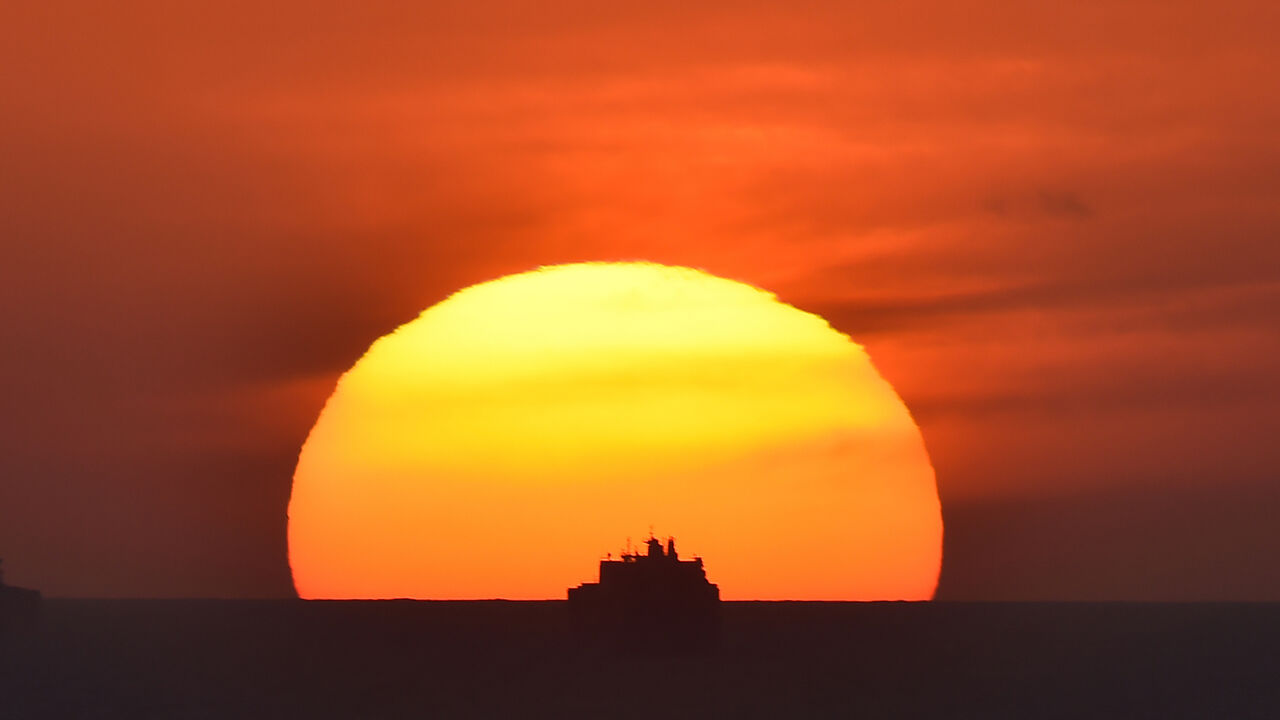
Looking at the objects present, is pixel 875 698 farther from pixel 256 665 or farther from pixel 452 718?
pixel 256 665

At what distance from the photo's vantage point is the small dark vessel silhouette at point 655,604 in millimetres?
137125

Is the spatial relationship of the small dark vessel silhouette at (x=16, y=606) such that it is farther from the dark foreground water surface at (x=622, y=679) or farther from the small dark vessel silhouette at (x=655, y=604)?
the small dark vessel silhouette at (x=655, y=604)

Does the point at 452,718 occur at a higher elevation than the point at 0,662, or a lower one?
lower

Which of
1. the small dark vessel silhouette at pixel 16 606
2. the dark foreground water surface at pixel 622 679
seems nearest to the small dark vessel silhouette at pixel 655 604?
the dark foreground water surface at pixel 622 679

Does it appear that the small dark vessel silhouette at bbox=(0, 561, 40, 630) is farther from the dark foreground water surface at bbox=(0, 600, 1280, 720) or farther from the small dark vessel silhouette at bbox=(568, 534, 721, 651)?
the small dark vessel silhouette at bbox=(568, 534, 721, 651)

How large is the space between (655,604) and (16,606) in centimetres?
6499

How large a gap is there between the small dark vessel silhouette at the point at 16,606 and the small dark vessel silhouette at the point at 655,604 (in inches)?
2232

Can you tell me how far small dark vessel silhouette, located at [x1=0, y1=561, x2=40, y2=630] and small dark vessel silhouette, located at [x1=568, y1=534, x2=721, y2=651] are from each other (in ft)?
186

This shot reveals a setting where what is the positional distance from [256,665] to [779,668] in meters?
36.2

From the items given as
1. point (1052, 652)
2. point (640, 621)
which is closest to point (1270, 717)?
point (640, 621)

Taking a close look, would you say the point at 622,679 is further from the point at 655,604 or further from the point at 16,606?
the point at 16,606

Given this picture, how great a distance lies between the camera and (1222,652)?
6447 inches

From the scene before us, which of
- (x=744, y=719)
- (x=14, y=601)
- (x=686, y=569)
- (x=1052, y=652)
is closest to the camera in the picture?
(x=744, y=719)

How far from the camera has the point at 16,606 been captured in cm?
17062
